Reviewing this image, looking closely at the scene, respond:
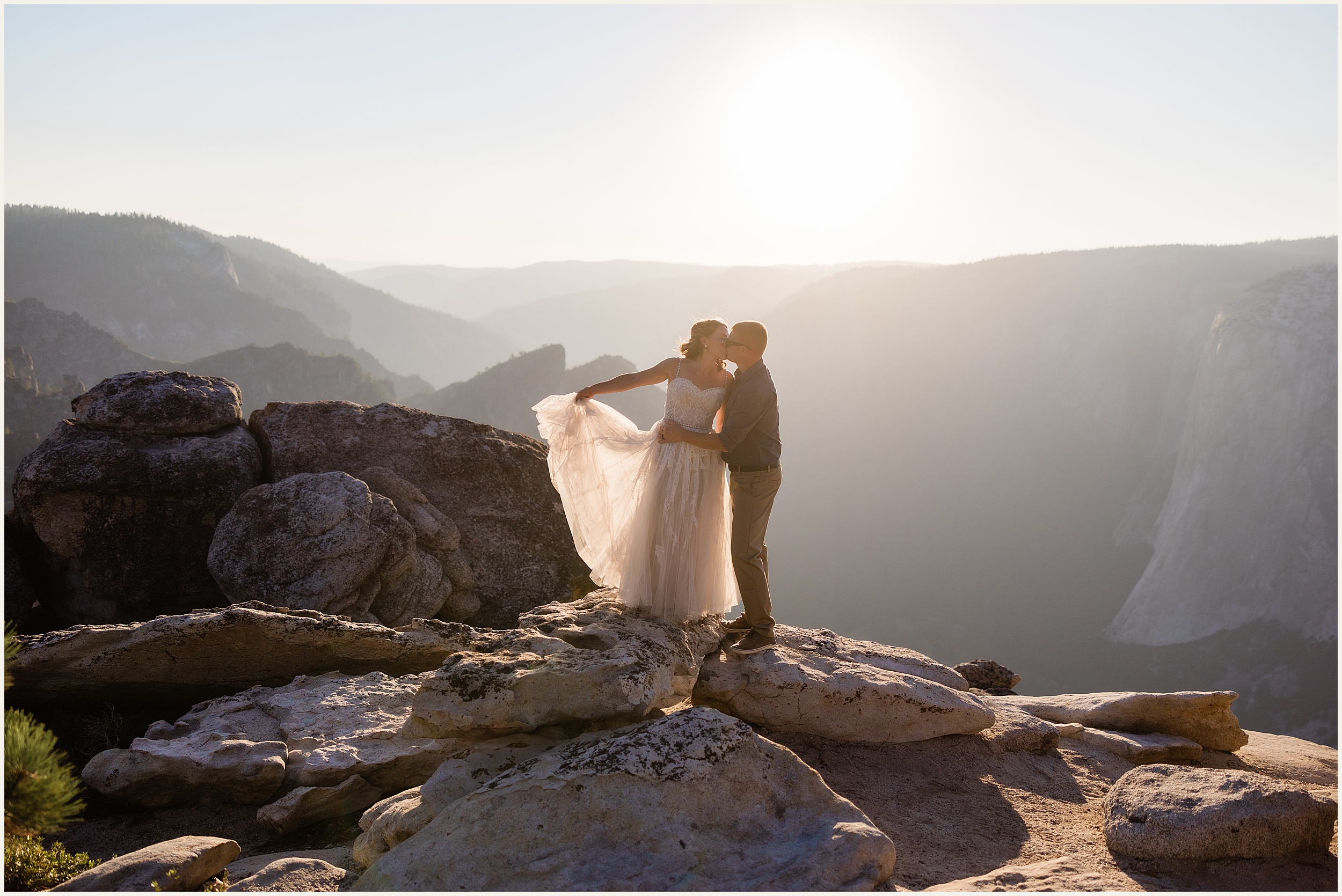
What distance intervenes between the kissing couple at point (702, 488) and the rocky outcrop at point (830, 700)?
258mm

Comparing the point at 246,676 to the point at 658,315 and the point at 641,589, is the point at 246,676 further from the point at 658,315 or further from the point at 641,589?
the point at 658,315

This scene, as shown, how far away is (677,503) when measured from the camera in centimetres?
576

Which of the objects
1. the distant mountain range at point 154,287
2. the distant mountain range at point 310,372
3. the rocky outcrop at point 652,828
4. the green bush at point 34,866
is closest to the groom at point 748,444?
the rocky outcrop at point 652,828

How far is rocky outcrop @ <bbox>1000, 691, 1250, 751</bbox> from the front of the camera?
6.59 metres

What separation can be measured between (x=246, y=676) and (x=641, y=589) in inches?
128

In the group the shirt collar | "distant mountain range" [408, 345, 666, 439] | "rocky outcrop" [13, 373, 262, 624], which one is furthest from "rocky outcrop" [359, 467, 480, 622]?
"distant mountain range" [408, 345, 666, 439]

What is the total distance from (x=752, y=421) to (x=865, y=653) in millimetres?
2438

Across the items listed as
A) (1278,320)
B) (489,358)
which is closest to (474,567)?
(1278,320)

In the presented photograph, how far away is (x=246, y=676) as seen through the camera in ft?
20.6

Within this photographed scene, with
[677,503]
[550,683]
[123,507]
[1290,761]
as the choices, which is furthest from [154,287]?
[1290,761]

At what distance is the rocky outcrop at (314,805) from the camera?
495cm

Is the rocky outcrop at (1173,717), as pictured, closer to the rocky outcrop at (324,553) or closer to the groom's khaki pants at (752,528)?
the groom's khaki pants at (752,528)

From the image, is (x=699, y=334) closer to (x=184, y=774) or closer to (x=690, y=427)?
(x=690, y=427)

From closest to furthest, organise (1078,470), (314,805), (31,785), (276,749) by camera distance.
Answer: (31,785) → (314,805) → (276,749) → (1078,470)
